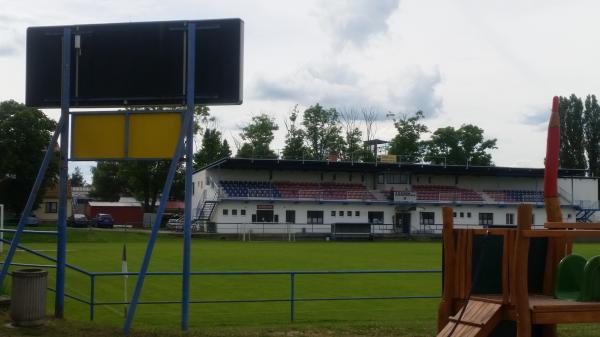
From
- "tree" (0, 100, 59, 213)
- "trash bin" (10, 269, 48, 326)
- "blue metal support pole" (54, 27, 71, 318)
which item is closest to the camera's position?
"trash bin" (10, 269, 48, 326)

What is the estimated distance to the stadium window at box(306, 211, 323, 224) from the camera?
226 feet

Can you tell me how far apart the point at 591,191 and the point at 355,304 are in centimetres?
7322

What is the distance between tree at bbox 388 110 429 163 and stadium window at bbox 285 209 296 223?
37.6 meters

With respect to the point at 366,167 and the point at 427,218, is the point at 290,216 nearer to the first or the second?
the point at 366,167

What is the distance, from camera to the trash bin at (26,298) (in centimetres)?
1097

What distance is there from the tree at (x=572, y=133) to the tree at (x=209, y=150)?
46.2 metres

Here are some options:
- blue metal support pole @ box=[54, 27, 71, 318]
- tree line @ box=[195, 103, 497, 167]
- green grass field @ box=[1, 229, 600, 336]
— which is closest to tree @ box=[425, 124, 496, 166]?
tree line @ box=[195, 103, 497, 167]

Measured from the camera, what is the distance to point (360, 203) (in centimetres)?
7081

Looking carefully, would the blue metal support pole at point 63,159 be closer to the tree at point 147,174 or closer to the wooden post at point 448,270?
the wooden post at point 448,270

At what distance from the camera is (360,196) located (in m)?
71.9

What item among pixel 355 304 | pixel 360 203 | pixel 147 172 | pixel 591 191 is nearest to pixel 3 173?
pixel 147 172

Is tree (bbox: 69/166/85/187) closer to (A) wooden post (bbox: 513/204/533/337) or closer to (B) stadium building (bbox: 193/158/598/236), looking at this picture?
(B) stadium building (bbox: 193/158/598/236)

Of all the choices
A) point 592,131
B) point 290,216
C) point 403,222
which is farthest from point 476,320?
point 592,131

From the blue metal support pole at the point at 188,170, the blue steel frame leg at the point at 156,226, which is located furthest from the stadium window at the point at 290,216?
the blue steel frame leg at the point at 156,226
